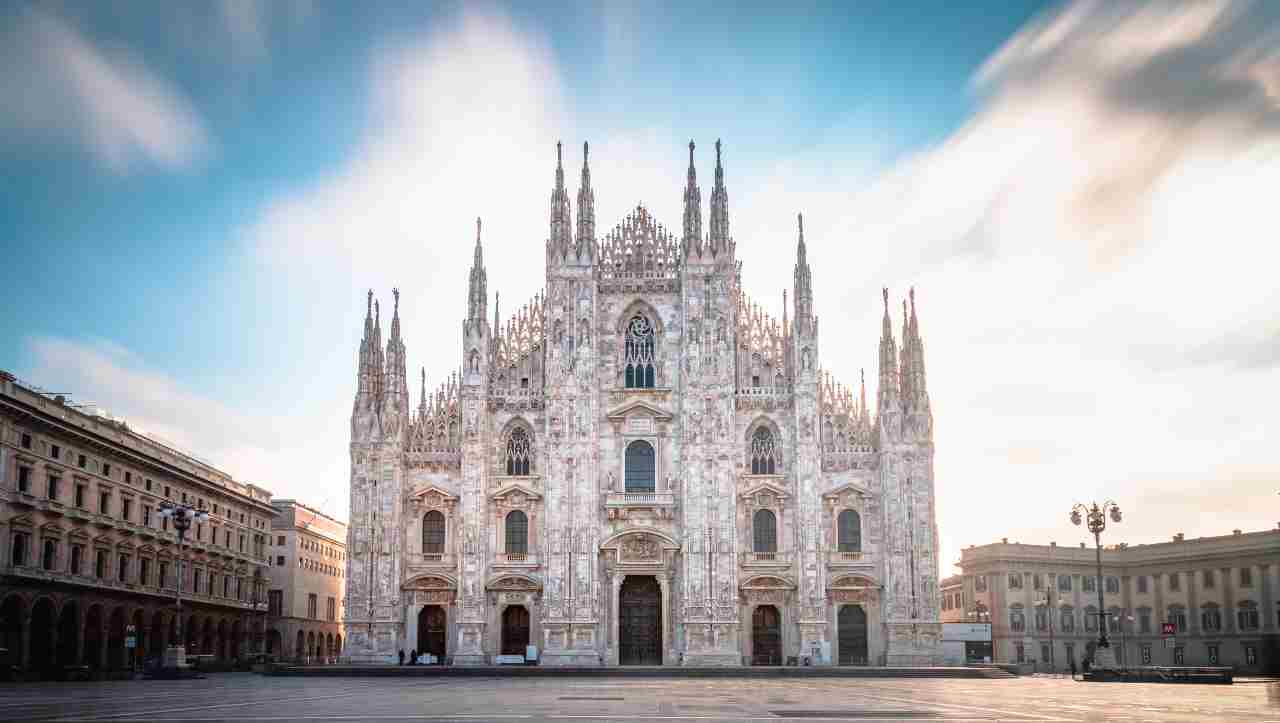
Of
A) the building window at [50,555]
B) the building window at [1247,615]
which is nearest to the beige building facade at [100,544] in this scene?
the building window at [50,555]

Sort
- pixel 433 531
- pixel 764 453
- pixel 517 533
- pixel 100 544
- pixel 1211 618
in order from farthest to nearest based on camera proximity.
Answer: pixel 1211 618 < pixel 764 453 < pixel 433 531 < pixel 517 533 < pixel 100 544

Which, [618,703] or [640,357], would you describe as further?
[640,357]

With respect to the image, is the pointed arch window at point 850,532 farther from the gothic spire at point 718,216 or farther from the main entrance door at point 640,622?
the gothic spire at point 718,216

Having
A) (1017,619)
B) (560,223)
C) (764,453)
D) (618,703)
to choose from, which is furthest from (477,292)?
(1017,619)

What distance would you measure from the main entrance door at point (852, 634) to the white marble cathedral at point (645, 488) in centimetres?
8

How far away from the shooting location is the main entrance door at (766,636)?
63406 millimetres

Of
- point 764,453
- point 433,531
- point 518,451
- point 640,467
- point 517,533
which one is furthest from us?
point 518,451

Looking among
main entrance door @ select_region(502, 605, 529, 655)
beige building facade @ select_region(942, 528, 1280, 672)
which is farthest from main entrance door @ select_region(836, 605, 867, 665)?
beige building facade @ select_region(942, 528, 1280, 672)

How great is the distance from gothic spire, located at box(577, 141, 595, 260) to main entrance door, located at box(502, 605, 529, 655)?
19.8m

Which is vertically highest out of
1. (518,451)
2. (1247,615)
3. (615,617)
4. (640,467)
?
(518,451)

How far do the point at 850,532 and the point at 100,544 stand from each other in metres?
40.0

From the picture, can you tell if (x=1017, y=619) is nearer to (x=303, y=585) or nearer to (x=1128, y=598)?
(x=1128, y=598)

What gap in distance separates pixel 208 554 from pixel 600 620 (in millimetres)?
29611

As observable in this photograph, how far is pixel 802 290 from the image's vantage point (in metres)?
66.4
